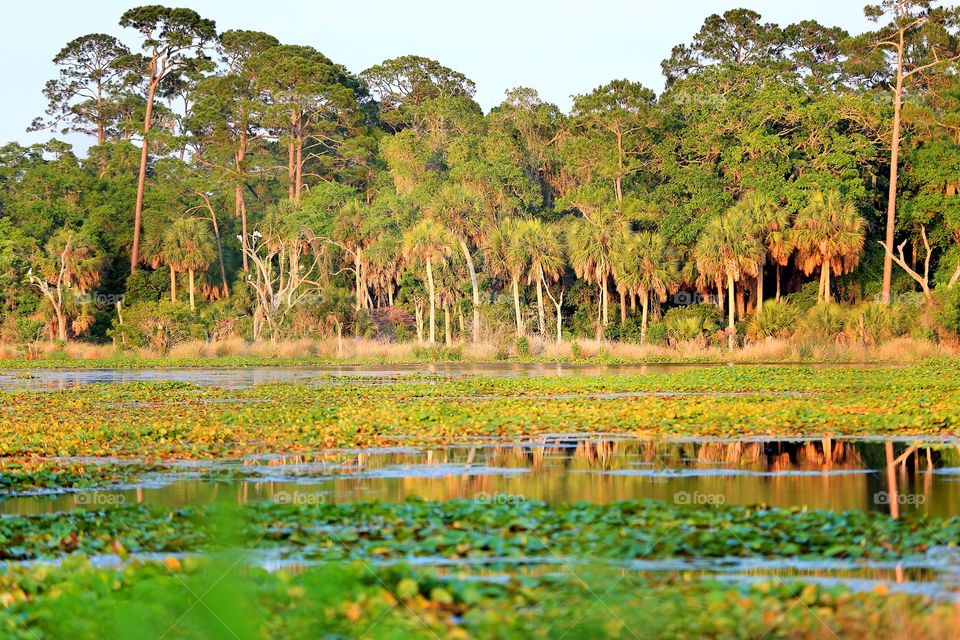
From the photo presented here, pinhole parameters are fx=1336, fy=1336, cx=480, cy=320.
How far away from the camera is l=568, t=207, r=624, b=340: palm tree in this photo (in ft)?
216

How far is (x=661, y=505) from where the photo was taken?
44.3 ft

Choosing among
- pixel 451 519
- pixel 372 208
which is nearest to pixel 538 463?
pixel 451 519

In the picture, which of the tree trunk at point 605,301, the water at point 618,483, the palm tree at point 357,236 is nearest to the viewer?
the water at point 618,483

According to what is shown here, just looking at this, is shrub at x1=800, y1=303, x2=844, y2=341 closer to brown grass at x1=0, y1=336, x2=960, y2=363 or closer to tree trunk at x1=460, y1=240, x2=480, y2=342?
brown grass at x1=0, y1=336, x2=960, y2=363

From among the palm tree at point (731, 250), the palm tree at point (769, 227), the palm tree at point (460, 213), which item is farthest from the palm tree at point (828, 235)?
the palm tree at point (460, 213)

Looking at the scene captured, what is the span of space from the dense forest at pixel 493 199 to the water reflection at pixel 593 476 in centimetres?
3775

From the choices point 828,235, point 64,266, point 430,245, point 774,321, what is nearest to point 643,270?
point 774,321

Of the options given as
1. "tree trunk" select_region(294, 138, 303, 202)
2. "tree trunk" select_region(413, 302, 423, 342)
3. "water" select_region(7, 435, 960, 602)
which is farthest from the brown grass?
"water" select_region(7, 435, 960, 602)

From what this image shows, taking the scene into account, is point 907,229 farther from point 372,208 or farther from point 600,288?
point 372,208

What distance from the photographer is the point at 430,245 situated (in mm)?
65562

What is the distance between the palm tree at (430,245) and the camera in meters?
65.4

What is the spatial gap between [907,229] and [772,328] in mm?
14406

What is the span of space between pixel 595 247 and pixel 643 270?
273 centimetres

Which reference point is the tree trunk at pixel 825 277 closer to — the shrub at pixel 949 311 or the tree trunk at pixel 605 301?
the shrub at pixel 949 311
